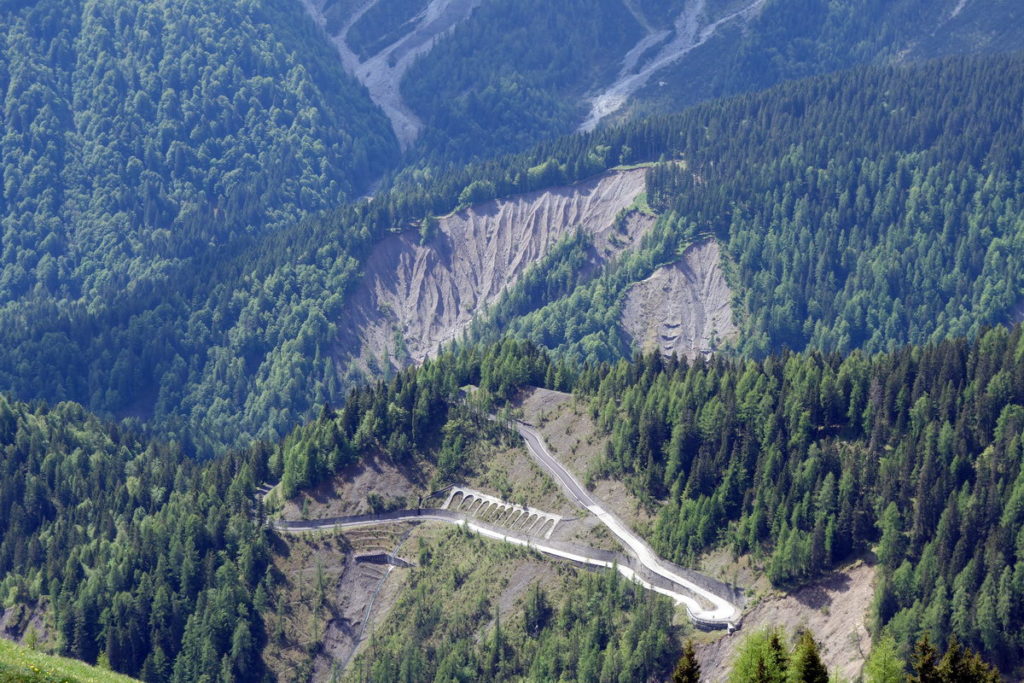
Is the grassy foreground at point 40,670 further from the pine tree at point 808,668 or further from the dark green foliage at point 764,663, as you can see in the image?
the pine tree at point 808,668

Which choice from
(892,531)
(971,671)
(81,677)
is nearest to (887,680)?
(971,671)

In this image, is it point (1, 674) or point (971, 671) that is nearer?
point (1, 674)

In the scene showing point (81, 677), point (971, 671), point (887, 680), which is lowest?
point (887, 680)

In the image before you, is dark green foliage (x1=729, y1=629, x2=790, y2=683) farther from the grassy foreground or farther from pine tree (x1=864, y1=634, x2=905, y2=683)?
the grassy foreground

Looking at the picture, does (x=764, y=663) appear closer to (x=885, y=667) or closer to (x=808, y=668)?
(x=808, y=668)

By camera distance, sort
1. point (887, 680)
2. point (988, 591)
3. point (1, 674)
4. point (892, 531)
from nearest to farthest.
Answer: point (1, 674) < point (887, 680) < point (988, 591) < point (892, 531)

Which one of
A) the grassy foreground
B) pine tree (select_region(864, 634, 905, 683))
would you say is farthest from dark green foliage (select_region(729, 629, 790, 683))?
the grassy foreground

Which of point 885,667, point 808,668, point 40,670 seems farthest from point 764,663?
point 40,670

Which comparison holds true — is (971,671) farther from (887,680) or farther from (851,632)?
(851,632)
